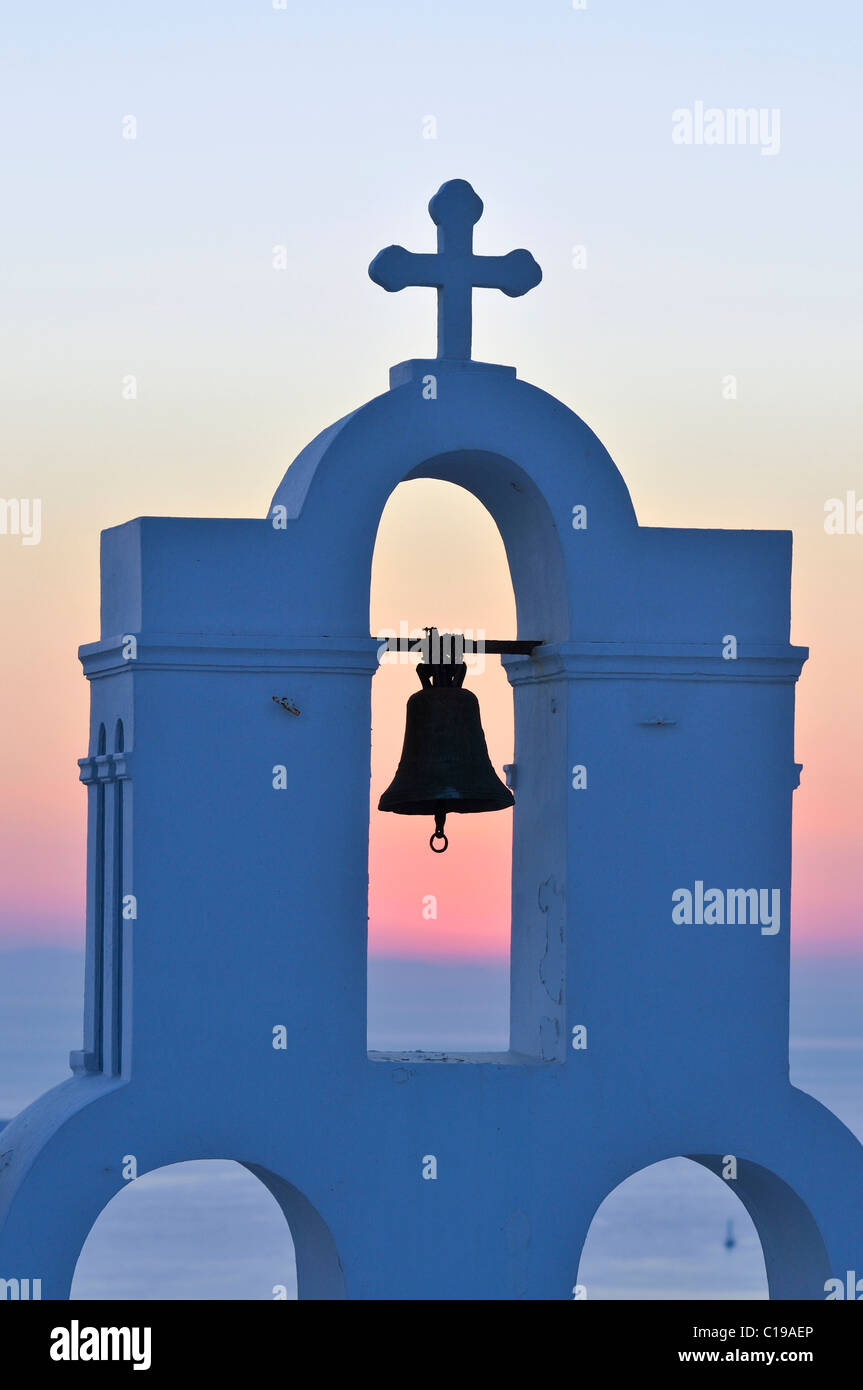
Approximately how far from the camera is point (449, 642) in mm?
12508

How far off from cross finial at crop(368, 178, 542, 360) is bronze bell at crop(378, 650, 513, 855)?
151 centimetres

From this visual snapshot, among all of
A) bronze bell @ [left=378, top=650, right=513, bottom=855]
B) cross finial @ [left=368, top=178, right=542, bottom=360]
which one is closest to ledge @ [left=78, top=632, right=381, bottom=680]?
bronze bell @ [left=378, top=650, right=513, bottom=855]

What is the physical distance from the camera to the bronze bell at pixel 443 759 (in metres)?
12.3

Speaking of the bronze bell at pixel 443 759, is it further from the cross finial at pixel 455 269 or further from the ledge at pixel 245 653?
the cross finial at pixel 455 269

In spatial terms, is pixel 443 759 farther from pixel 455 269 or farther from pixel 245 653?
pixel 455 269

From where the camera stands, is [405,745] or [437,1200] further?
[405,745]

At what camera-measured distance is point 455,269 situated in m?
12.3

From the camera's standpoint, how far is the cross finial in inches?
481

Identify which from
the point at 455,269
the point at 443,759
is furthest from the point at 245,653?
the point at 455,269

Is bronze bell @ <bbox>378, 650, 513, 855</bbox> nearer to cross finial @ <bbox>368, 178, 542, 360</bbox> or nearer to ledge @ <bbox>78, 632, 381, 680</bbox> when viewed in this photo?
ledge @ <bbox>78, 632, 381, 680</bbox>

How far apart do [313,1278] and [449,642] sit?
2914 millimetres
